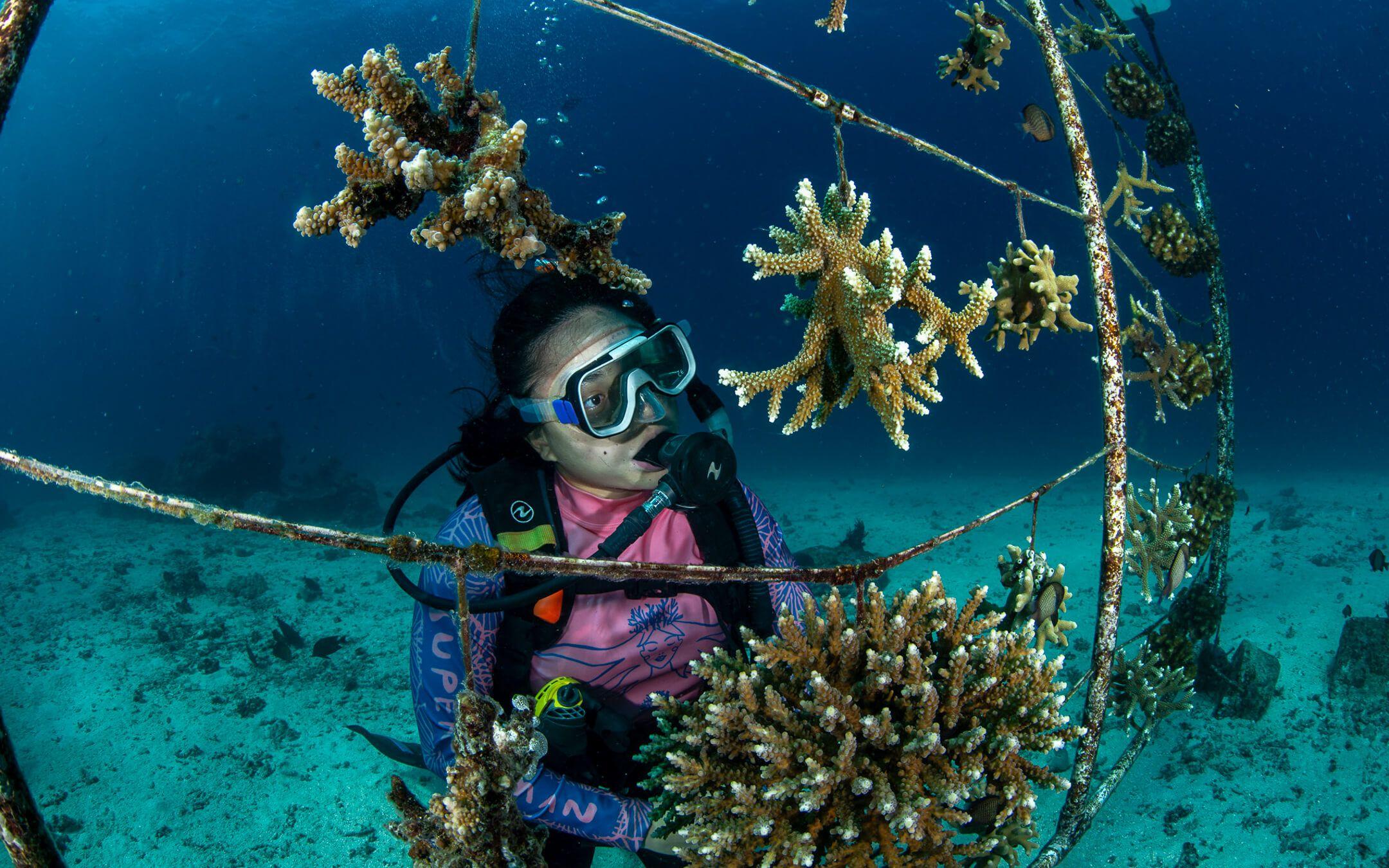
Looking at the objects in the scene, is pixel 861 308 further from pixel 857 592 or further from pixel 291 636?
pixel 291 636

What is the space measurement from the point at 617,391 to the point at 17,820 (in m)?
2.13

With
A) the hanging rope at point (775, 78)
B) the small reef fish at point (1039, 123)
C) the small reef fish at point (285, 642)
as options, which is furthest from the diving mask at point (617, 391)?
the small reef fish at point (285, 642)

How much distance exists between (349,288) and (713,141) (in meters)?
69.2

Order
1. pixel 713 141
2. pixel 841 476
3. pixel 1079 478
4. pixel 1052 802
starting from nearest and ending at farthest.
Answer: pixel 1052 802, pixel 1079 478, pixel 841 476, pixel 713 141

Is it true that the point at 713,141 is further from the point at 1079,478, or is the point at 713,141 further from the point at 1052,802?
the point at 1052,802

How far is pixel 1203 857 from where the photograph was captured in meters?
3.91

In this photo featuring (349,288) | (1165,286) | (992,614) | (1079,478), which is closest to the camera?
(992,614)

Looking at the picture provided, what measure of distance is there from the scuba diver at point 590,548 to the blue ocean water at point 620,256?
3.13 metres

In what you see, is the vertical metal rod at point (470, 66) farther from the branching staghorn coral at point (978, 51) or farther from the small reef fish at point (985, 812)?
the small reef fish at point (985, 812)

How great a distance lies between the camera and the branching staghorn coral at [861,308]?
2.17 metres

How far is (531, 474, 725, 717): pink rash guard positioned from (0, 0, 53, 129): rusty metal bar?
221 centimetres

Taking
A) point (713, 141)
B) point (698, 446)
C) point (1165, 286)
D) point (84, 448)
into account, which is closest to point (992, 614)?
point (698, 446)

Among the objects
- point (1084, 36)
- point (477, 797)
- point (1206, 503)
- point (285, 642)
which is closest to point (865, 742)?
point (477, 797)

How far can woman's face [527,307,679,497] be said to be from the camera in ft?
9.65
